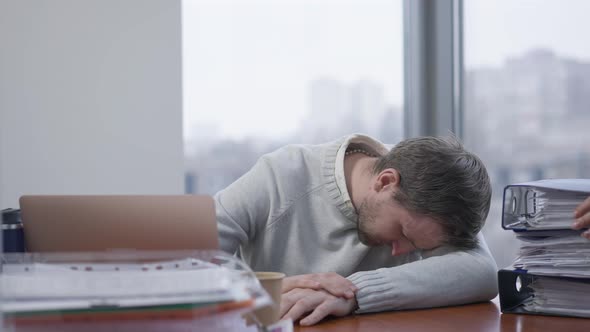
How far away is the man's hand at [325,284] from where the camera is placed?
1.19m

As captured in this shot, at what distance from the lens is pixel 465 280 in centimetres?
133

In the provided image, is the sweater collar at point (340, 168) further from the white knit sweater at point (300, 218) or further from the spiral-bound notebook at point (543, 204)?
the spiral-bound notebook at point (543, 204)

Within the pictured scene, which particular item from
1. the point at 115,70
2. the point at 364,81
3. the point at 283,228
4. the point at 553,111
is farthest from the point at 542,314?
the point at 364,81

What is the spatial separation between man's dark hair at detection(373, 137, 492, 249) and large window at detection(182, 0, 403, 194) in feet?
3.77

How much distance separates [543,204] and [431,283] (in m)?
0.25

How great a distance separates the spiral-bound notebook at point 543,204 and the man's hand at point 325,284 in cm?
32

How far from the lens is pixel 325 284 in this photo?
1.19 meters

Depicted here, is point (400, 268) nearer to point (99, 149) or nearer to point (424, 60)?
point (99, 149)

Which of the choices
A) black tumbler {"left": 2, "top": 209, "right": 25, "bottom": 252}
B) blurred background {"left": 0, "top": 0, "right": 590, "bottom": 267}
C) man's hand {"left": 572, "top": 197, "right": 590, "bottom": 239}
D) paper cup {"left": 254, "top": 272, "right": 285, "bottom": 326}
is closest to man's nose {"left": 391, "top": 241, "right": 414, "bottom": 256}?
man's hand {"left": 572, "top": 197, "right": 590, "bottom": 239}

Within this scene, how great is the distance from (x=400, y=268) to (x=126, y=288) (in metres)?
0.75

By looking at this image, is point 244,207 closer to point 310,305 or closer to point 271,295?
point 310,305

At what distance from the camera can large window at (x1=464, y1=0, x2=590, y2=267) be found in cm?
221

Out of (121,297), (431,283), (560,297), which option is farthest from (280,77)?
(121,297)

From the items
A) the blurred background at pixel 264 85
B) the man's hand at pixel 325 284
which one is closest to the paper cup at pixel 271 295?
the man's hand at pixel 325 284
